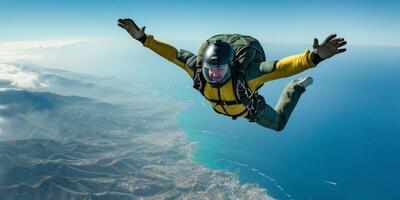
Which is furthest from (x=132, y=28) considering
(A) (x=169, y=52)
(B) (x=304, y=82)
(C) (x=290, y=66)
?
(B) (x=304, y=82)

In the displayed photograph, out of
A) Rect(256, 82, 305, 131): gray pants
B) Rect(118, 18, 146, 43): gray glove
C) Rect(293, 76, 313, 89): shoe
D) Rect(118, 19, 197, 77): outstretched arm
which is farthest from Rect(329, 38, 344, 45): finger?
Rect(118, 18, 146, 43): gray glove

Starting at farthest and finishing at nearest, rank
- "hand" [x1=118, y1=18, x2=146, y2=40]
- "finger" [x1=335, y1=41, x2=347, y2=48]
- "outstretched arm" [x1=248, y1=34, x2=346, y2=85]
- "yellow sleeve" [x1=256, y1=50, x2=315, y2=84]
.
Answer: "hand" [x1=118, y1=18, x2=146, y2=40] → "yellow sleeve" [x1=256, y1=50, x2=315, y2=84] → "outstretched arm" [x1=248, y1=34, x2=346, y2=85] → "finger" [x1=335, y1=41, x2=347, y2=48]

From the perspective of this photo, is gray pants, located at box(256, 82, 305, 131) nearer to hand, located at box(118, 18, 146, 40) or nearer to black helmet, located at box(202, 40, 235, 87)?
black helmet, located at box(202, 40, 235, 87)

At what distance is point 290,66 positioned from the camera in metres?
6.07

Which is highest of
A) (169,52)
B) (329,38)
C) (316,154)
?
(169,52)

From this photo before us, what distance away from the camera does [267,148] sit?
465ft

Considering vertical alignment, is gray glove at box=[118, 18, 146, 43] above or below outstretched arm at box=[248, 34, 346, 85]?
above

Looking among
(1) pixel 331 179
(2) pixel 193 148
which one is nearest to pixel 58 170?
(2) pixel 193 148

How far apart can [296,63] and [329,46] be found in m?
0.81

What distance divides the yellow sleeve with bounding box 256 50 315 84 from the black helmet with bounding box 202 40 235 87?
741mm

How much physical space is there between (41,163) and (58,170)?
1014cm

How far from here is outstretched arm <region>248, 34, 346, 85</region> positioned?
17.0 ft

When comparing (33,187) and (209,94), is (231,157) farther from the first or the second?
(209,94)

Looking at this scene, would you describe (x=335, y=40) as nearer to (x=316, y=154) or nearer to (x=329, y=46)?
(x=329, y=46)
